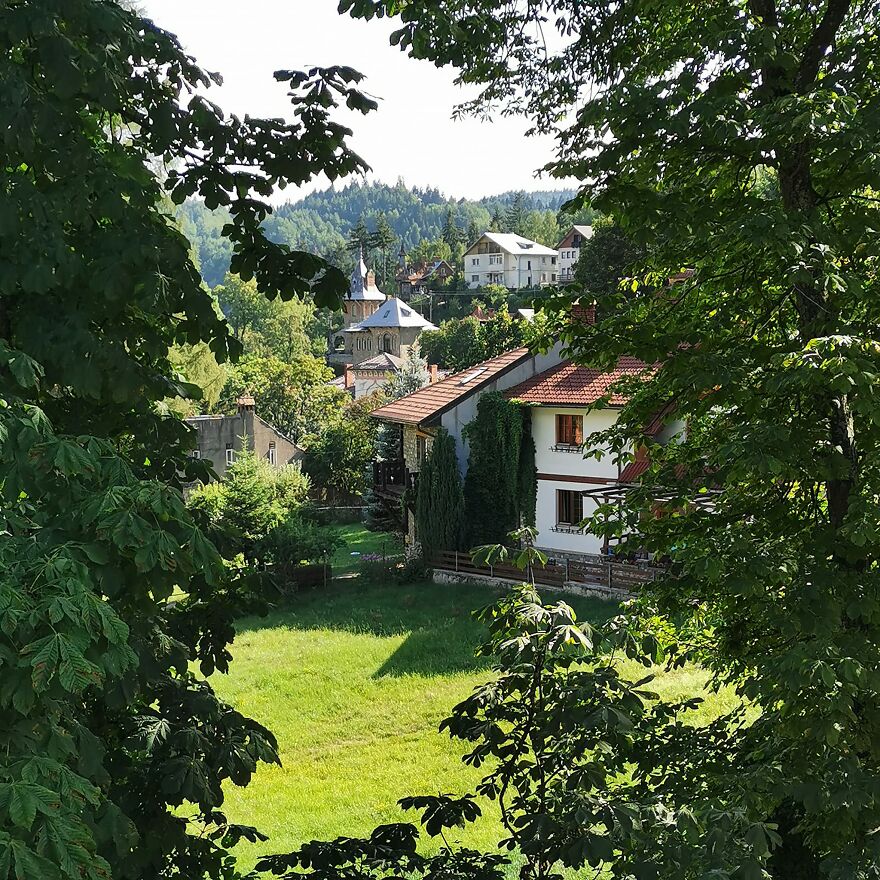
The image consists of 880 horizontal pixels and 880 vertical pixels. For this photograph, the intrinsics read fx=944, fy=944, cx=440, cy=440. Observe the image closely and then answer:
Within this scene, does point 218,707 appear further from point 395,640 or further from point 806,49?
point 395,640

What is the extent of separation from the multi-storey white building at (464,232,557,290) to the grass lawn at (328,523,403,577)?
75.1m

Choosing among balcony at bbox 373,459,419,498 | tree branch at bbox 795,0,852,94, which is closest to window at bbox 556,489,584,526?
balcony at bbox 373,459,419,498

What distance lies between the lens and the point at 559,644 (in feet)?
16.7

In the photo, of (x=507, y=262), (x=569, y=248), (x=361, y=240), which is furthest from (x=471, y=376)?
(x=361, y=240)

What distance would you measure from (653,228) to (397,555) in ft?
94.0

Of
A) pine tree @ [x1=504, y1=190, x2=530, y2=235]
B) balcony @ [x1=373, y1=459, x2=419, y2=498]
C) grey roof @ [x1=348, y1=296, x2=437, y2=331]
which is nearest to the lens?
balcony @ [x1=373, y1=459, x2=419, y2=498]

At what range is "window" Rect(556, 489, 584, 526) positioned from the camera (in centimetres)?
2941

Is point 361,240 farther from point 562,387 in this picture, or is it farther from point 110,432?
point 110,432

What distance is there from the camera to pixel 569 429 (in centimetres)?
2914

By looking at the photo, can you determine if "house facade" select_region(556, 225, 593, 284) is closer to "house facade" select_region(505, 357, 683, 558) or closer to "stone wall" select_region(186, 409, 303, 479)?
"stone wall" select_region(186, 409, 303, 479)

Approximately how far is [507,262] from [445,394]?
88.1 m

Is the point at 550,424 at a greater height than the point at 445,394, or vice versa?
the point at 445,394

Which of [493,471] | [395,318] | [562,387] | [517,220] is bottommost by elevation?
[493,471]

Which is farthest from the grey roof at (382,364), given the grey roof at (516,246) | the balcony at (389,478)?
the grey roof at (516,246)
